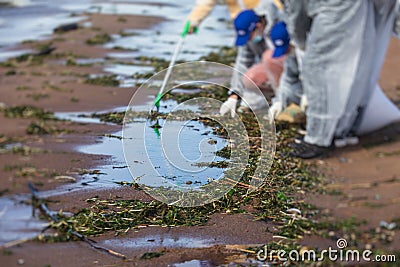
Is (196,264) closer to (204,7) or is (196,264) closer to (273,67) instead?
(273,67)

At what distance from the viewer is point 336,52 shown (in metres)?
5.17

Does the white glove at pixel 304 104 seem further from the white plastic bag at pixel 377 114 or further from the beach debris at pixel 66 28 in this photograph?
the beach debris at pixel 66 28

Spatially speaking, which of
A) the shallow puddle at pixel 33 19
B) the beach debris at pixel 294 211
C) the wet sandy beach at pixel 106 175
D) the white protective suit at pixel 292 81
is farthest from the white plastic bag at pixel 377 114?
the shallow puddle at pixel 33 19

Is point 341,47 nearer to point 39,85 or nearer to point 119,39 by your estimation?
point 39,85

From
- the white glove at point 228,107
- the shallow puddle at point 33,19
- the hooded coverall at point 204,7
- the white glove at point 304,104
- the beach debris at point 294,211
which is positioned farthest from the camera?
the shallow puddle at point 33,19

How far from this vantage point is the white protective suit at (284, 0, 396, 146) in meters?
5.11

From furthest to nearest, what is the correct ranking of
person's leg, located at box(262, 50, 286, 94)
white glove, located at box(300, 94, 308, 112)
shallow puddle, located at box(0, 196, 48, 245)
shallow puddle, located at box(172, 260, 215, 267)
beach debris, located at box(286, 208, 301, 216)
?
person's leg, located at box(262, 50, 286, 94) < white glove, located at box(300, 94, 308, 112) < beach debris, located at box(286, 208, 301, 216) < shallow puddle, located at box(172, 260, 215, 267) < shallow puddle, located at box(0, 196, 48, 245)

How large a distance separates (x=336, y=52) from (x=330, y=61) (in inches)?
3.1

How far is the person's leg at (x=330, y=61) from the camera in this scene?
16.7ft

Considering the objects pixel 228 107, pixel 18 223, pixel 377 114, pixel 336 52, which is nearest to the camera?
pixel 18 223

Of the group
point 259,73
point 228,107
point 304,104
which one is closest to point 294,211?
point 228,107

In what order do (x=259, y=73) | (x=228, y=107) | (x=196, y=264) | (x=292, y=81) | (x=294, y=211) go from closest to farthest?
1. (x=196, y=264)
2. (x=228, y=107)
3. (x=294, y=211)
4. (x=292, y=81)
5. (x=259, y=73)

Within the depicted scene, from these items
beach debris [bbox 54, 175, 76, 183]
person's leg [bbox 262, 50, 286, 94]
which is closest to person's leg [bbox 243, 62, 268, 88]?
person's leg [bbox 262, 50, 286, 94]

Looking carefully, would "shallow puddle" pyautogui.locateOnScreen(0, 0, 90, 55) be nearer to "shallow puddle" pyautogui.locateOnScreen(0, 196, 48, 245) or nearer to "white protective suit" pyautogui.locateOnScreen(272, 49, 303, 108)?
"white protective suit" pyautogui.locateOnScreen(272, 49, 303, 108)
